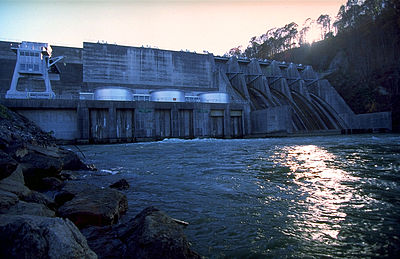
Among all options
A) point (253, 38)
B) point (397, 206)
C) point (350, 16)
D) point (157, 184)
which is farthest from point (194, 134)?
point (253, 38)

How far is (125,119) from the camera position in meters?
24.9

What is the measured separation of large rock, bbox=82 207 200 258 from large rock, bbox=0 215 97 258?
1.45 ft

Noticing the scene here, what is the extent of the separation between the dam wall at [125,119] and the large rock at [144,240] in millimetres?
20263

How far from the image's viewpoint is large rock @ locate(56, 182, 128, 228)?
3.08 meters

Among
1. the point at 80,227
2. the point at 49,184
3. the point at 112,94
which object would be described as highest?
the point at 112,94

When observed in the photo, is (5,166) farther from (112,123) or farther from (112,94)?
(112,94)

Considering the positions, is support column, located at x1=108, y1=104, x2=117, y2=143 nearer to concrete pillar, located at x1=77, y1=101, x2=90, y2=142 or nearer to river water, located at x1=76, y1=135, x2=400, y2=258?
concrete pillar, located at x1=77, y1=101, x2=90, y2=142

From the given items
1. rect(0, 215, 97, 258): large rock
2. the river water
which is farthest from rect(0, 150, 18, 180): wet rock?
the river water

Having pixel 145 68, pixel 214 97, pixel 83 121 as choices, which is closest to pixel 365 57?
pixel 214 97

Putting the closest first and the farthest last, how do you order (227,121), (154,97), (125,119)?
(125,119)
(227,121)
(154,97)

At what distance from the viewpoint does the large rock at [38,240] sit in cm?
165

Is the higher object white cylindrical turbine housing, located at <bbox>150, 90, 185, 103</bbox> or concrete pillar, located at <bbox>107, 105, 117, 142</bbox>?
white cylindrical turbine housing, located at <bbox>150, 90, 185, 103</bbox>

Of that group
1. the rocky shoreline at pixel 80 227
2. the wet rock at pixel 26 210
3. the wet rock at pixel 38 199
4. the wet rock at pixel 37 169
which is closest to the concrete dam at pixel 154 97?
the wet rock at pixel 37 169

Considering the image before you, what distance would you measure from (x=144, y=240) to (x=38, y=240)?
0.87 metres
